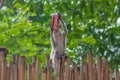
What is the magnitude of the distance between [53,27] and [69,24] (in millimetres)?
1403

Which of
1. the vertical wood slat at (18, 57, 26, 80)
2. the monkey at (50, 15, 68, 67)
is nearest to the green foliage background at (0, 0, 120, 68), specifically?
the monkey at (50, 15, 68, 67)

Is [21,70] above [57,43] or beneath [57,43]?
beneath

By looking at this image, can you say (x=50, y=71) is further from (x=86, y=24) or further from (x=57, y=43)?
(x=86, y=24)

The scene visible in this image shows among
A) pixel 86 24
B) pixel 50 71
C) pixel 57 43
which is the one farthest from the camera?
pixel 86 24

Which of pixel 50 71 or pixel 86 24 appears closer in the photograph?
pixel 50 71

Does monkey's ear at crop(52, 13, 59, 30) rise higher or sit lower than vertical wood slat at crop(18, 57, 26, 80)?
higher

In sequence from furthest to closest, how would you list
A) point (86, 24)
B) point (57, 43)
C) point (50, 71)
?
point (86, 24), point (57, 43), point (50, 71)

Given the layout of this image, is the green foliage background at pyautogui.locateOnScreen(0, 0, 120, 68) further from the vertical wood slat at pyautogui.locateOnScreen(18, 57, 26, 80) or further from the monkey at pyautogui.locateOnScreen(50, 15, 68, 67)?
the vertical wood slat at pyautogui.locateOnScreen(18, 57, 26, 80)

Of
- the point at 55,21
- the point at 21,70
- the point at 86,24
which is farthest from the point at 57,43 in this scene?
the point at 86,24

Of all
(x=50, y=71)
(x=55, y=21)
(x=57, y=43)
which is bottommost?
(x=50, y=71)

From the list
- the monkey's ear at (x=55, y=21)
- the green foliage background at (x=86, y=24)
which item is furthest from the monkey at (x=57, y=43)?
the green foliage background at (x=86, y=24)

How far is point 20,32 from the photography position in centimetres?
439

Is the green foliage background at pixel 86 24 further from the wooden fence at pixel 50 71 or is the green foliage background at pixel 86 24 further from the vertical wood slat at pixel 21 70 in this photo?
the vertical wood slat at pixel 21 70

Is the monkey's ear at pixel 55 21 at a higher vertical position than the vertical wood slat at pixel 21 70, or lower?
higher
